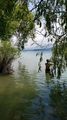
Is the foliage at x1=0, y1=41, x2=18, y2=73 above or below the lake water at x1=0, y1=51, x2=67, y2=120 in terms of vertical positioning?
above

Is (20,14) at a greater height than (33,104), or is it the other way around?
(20,14)

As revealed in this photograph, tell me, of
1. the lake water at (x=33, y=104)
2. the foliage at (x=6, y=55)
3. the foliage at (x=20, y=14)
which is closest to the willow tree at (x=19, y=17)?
the foliage at (x=20, y=14)

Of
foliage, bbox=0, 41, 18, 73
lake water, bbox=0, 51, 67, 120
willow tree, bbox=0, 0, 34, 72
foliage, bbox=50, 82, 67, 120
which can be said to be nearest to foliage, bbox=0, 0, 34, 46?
willow tree, bbox=0, 0, 34, 72

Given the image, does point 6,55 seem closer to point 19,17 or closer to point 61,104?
point 61,104

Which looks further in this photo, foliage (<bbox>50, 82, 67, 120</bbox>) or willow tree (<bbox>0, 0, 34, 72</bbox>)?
foliage (<bbox>50, 82, 67, 120</bbox>)

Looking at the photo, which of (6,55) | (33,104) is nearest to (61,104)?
(33,104)

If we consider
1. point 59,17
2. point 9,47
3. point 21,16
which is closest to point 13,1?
point 21,16

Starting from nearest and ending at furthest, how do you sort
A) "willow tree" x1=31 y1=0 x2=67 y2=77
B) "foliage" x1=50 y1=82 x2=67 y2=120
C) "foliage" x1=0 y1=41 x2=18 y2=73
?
"willow tree" x1=31 y1=0 x2=67 y2=77 → "foliage" x1=50 y1=82 x2=67 y2=120 → "foliage" x1=0 y1=41 x2=18 y2=73

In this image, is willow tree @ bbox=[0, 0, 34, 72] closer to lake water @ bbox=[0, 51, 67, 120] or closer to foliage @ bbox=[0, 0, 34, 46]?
foliage @ bbox=[0, 0, 34, 46]

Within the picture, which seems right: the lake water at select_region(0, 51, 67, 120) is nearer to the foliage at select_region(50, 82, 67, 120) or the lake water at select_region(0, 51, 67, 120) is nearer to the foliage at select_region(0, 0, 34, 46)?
the foliage at select_region(50, 82, 67, 120)

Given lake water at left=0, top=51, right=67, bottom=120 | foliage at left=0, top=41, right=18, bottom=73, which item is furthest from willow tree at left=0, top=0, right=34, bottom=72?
foliage at left=0, top=41, right=18, bottom=73

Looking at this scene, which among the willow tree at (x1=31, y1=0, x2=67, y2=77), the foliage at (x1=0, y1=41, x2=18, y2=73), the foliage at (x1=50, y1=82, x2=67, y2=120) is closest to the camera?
the willow tree at (x1=31, y1=0, x2=67, y2=77)

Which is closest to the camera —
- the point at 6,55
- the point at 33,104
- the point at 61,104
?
the point at 61,104

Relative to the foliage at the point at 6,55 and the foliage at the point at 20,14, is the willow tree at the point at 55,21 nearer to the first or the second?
the foliage at the point at 20,14
